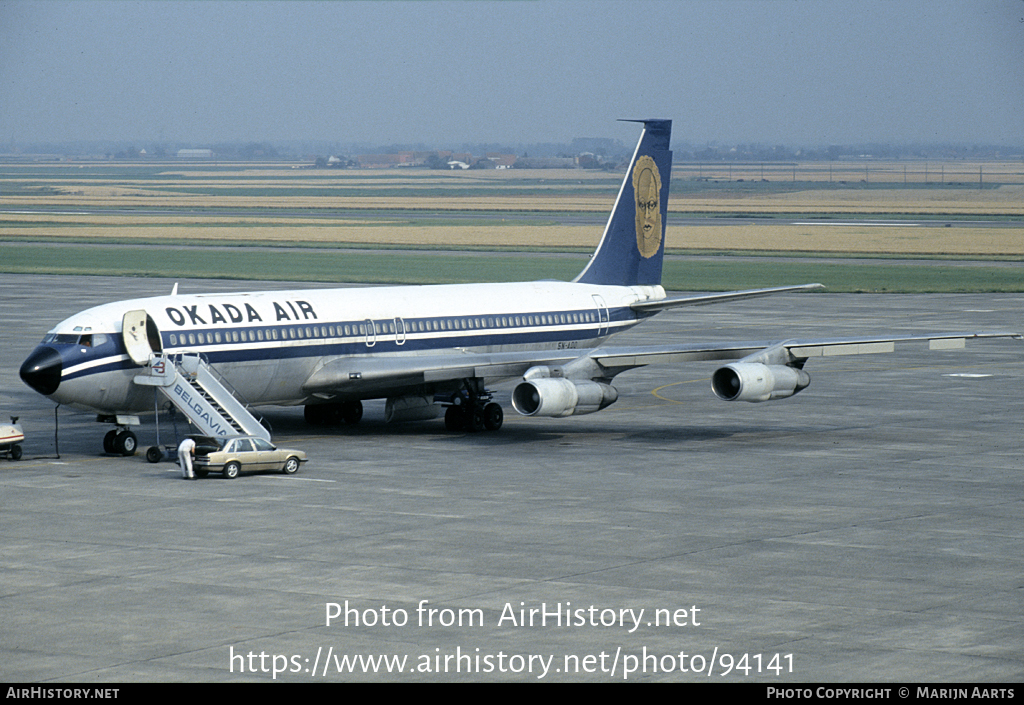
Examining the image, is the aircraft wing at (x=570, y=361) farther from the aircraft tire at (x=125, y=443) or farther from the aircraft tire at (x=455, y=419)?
the aircraft tire at (x=125, y=443)

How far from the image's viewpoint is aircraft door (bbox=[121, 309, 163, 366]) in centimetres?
4275

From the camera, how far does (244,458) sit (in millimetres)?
39812

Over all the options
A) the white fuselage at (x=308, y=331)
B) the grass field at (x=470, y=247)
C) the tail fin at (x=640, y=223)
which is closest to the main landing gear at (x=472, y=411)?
the white fuselage at (x=308, y=331)

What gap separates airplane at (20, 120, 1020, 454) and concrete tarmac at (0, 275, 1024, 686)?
4.74 feet

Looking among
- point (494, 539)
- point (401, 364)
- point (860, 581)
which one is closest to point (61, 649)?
point (494, 539)

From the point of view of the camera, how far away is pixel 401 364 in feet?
152

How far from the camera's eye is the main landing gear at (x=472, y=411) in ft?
157

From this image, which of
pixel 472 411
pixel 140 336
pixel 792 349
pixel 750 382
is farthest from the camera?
pixel 472 411

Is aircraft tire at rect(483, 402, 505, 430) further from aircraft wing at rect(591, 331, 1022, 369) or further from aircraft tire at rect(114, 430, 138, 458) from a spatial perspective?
aircraft tire at rect(114, 430, 138, 458)

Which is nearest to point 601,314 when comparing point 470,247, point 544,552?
point 544,552

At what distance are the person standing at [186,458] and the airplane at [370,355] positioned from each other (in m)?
1.70

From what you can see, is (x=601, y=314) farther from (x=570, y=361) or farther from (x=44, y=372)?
(x=44, y=372)

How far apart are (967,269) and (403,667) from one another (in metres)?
101

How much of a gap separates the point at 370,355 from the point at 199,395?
7.08 m
